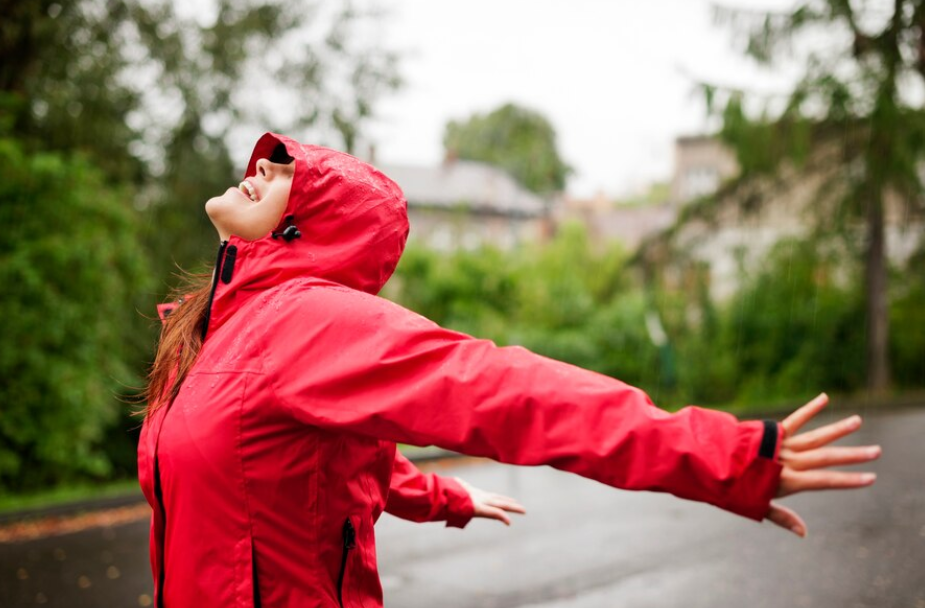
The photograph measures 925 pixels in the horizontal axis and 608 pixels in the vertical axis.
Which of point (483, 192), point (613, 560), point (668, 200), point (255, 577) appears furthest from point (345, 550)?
point (483, 192)

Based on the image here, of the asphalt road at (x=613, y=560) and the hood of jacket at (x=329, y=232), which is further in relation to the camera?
the asphalt road at (x=613, y=560)

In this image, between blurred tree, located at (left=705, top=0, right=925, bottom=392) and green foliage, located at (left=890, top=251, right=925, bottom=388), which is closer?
blurred tree, located at (left=705, top=0, right=925, bottom=392)

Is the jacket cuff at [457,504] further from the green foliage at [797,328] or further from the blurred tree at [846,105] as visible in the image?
the green foliage at [797,328]

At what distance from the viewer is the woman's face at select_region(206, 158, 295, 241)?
2008 millimetres

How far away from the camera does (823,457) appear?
1.52m

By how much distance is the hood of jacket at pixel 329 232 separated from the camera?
1.92m

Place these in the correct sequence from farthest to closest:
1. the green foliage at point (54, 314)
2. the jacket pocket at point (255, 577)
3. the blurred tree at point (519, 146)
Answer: the blurred tree at point (519, 146), the green foliage at point (54, 314), the jacket pocket at point (255, 577)

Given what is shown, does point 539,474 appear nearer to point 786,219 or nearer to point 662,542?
point 662,542

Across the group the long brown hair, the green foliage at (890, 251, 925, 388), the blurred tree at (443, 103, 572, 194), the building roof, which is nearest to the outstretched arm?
the long brown hair

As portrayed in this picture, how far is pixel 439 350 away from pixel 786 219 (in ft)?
65.1

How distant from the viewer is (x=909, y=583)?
19.7 ft

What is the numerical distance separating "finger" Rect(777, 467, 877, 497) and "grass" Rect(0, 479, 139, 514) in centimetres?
845

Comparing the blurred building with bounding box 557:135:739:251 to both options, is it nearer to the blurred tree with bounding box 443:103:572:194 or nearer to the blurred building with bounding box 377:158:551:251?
the blurred building with bounding box 377:158:551:251

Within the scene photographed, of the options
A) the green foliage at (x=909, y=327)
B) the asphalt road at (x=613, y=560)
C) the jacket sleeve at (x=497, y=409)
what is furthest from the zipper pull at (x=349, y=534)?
the green foliage at (x=909, y=327)
